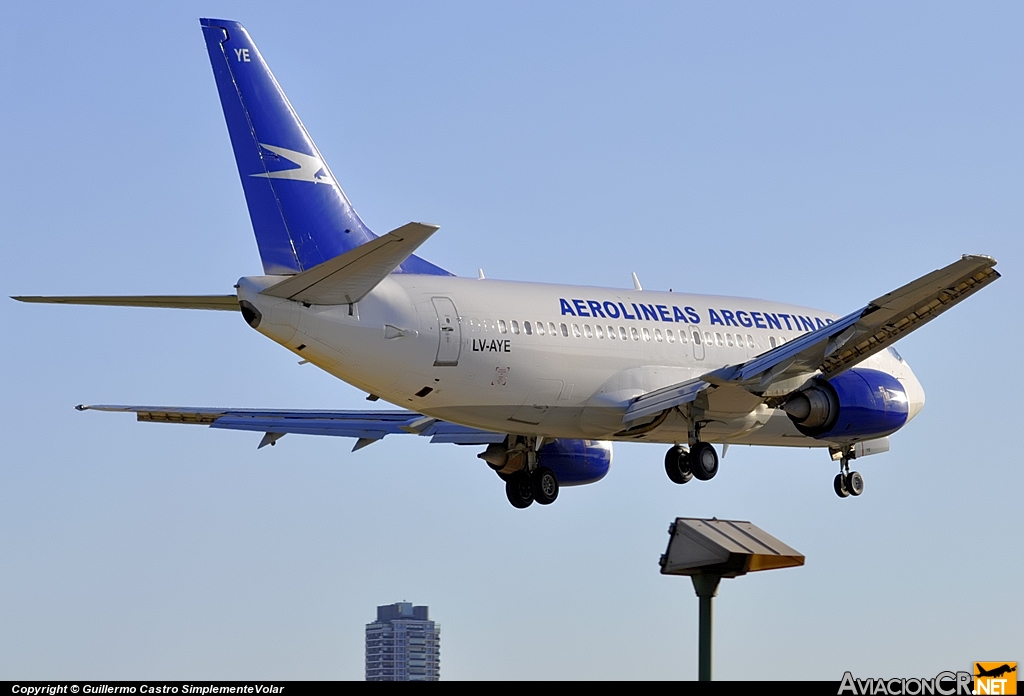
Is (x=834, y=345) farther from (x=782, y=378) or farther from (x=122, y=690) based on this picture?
(x=122, y=690)

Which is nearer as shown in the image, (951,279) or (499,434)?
(951,279)

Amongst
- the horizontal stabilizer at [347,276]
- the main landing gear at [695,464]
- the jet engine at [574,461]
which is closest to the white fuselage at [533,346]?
the horizontal stabilizer at [347,276]

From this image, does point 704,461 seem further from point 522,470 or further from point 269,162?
point 269,162

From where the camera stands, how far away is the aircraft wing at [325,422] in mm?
34469

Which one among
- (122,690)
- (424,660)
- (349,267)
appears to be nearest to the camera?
(122,690)

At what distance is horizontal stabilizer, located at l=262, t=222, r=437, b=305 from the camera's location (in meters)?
25.2

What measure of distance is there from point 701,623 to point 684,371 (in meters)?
19.6

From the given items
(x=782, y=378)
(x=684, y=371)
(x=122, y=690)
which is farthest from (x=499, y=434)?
(x=122, y=690)

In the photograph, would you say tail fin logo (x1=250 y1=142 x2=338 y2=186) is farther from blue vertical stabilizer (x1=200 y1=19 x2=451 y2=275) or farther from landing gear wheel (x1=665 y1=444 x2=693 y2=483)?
landing gear wheel (x1=665 y1=444 x2=693 y2=483)

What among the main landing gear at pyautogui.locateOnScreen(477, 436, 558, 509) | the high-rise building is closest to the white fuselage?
the main landing gear at pyautogui.locateOnScreen(477, 436, 558, 509)

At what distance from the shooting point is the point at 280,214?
28.8m

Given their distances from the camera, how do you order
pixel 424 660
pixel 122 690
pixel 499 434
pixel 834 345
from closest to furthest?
1. pixel 122 690
2. pixel 834 345
3. pixel 499 434
4. pixel 424 660

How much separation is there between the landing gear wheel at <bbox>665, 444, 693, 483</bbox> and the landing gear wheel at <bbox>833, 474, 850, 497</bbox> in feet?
15.3

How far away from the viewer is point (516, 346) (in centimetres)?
3027
